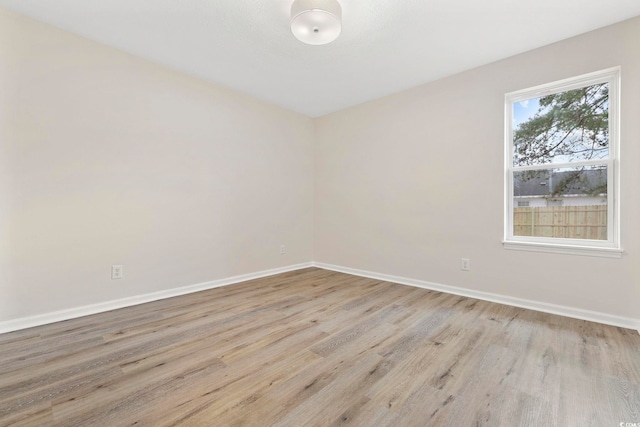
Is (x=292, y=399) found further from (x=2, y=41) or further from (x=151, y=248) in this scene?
(x=2, y=41)

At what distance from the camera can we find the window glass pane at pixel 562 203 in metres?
2.45

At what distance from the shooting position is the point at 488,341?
203 cm

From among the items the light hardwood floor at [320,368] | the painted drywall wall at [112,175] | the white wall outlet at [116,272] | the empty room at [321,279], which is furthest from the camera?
the white wall outlet at [116,272]

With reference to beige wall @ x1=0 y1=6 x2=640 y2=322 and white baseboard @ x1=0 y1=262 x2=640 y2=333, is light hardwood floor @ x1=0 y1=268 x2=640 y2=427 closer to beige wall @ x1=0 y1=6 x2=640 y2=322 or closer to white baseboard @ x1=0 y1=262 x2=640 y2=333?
white baseboard @ x1=0 y1=262 x2=640 y2=333

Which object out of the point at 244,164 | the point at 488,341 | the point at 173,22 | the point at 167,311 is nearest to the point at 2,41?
the point at 173,22

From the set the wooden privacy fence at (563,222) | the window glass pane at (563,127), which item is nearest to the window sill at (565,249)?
the wooden privacy fence at (563,222)

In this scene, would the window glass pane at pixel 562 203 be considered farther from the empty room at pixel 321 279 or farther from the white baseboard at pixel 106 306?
the white baseboard at pixel 106 306

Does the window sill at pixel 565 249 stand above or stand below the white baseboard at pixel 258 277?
above

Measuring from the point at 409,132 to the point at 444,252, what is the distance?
1.61m

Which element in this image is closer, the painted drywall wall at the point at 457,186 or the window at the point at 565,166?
the painted drywall wall at the point at 457,186

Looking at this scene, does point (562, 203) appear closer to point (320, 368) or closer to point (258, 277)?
point (320, 368)

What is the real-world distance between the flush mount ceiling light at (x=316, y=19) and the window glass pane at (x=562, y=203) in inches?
93.5

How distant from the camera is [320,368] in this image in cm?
168

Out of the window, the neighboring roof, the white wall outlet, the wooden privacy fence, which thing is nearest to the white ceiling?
the window
